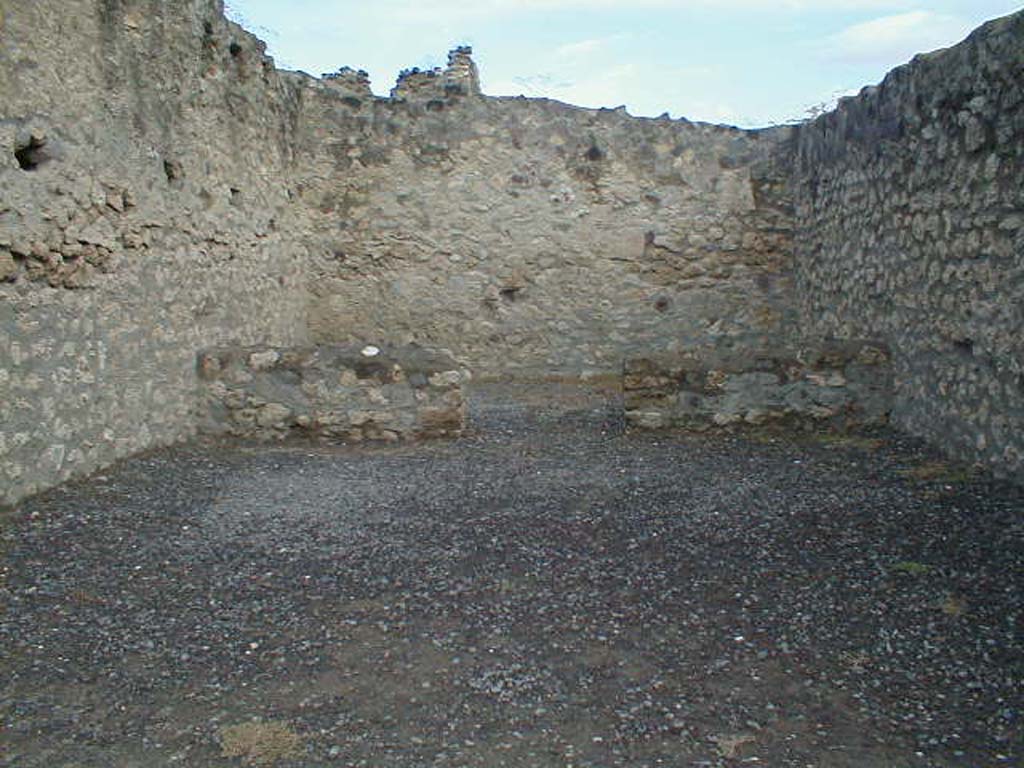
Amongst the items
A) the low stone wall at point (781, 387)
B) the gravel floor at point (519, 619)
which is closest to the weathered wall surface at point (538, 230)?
the low stone wall at point (781, 387)

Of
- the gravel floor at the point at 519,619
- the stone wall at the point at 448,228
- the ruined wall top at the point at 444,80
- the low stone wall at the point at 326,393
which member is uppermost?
the ruined wall top at the point at 444,80

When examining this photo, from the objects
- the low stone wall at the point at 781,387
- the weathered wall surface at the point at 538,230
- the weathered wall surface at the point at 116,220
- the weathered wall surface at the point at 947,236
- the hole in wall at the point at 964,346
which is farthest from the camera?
the weathered wall surface at the point at 538,230

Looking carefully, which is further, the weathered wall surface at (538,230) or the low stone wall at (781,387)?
the weathered wall surface at (538,230)

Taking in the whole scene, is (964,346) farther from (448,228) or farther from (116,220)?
(448,228)

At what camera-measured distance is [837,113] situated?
878 centimetres

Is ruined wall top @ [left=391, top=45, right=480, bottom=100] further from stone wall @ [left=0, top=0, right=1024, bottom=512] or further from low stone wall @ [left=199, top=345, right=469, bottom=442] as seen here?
low stone wall @ [left=199, top=345, right=469, bottom=442]

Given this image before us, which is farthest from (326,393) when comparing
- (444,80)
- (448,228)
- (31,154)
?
(444,80)

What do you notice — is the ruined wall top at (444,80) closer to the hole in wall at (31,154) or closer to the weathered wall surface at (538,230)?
the weathered wall surface at (538,230)

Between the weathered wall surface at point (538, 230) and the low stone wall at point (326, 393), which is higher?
the weathered wall surface at point (538, 230)

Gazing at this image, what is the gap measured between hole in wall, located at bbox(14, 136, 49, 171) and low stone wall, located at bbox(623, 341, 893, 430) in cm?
442

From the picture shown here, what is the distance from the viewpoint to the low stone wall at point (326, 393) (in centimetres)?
721

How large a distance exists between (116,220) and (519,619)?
4199 millimetres

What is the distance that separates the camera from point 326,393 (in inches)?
284

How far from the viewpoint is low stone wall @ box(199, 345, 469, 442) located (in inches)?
284
